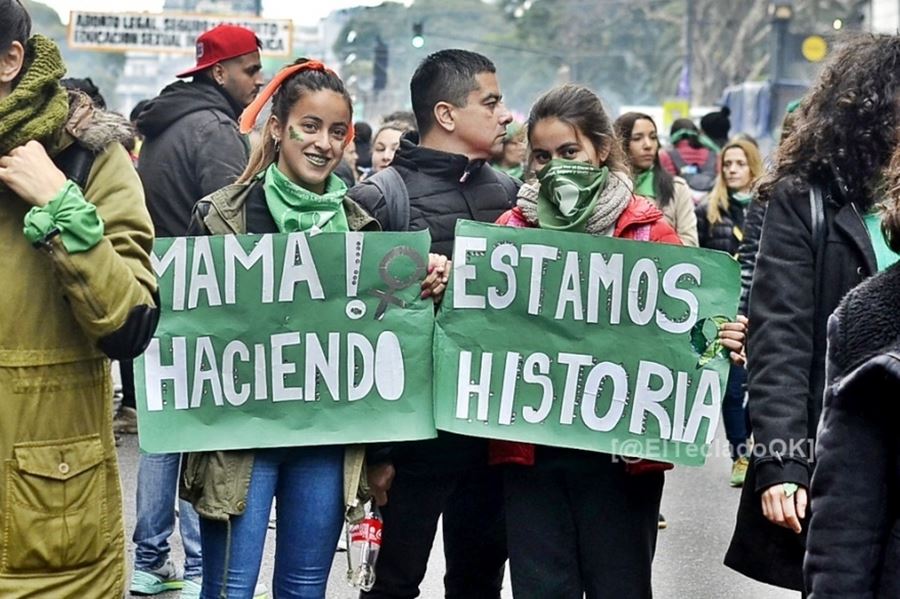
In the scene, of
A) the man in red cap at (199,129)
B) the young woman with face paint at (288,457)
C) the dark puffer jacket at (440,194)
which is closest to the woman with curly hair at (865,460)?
the young woman with face paint at (288,457)

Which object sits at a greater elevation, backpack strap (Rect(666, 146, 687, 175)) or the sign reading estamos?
the sign reading estamos

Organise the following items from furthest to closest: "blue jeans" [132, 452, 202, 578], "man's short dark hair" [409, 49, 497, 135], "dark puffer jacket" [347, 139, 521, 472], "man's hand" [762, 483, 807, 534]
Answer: "blue jeans" [132, 452, 202, 578] → "man's short dark hair" [409, 49, 497, 135] → "dark puffer jacket" [347, 139, 521, 472] → "man's hand" [762, 483, 807, 534]

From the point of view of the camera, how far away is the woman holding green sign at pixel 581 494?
4.43 metres

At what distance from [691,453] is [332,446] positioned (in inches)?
36.2

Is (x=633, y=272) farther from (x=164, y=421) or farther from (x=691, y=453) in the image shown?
(x=164, y=421)

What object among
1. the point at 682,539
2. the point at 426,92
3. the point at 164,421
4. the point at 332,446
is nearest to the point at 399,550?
the point at 332,446

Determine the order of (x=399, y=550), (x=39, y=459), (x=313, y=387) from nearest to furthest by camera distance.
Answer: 1. (x=39, y=459)
2. (x=313, y=387)
3. (x=399, y=550)

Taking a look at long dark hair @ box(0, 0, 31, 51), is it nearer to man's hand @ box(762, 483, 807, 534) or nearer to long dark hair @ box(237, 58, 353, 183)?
long dark hair @ box(237, 58, 353, 183)

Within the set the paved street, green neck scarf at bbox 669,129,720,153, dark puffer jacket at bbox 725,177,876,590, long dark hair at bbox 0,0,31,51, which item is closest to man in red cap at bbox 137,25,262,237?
the paved street

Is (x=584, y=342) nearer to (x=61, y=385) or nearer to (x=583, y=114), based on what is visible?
(x=583, y=114)

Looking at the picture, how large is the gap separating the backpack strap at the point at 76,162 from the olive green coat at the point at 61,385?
0.05 ft

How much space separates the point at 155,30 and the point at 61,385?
34.0m

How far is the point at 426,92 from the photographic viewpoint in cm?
503

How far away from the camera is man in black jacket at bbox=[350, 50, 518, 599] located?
476 centimetres
